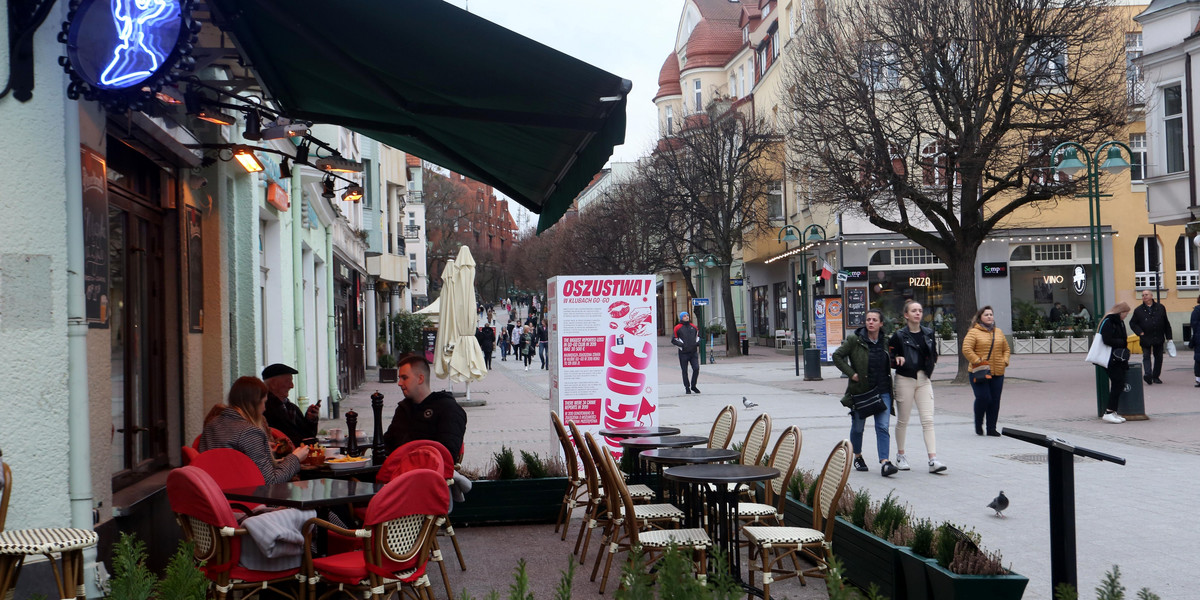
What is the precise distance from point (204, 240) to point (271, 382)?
61.1 inches

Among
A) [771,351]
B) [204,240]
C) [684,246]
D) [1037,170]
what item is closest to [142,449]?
[204,240]

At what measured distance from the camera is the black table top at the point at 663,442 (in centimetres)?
822

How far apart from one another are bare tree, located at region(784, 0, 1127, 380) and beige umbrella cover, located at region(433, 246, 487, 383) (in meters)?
8.07

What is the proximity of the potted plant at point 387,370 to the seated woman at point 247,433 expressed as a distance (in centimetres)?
2374

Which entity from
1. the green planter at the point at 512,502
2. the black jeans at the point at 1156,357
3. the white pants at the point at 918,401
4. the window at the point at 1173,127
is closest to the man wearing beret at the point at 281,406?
the green planter at the point at 512,502

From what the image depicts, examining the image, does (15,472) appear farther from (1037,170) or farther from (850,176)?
(1037,170)

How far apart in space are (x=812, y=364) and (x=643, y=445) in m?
18.3

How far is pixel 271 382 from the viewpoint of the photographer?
359 inches

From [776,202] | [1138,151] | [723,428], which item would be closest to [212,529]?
[723,428]

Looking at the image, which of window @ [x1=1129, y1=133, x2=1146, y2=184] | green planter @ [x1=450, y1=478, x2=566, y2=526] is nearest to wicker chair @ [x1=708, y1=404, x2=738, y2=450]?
green planter @ [x1=450, y1=478, x2=566, y2=526]

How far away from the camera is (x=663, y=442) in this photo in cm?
837

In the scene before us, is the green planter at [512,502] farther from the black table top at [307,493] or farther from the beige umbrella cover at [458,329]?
the beige umbrella cover at [458,329]

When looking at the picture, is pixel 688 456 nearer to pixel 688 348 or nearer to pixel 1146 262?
pixel 688 348

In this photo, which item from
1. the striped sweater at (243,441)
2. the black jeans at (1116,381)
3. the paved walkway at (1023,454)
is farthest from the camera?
the black jeans at (1116,381)
